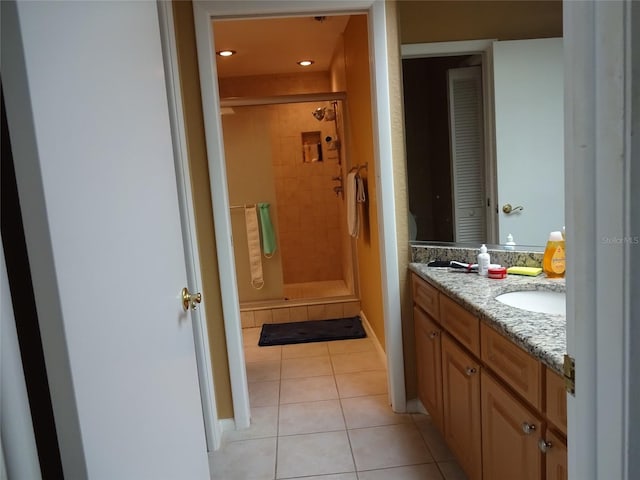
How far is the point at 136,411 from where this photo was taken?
2.74 ft

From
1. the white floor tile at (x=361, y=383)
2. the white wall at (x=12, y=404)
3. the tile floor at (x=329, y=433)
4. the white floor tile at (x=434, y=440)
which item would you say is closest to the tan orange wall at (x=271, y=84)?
the tile floor at (x=329, y=433)

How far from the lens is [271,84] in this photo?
4.58 m

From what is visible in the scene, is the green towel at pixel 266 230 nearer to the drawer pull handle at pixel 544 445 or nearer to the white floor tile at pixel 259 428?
the white floor tile at pixel 259 428

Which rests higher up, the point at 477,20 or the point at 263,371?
the point at 477,20

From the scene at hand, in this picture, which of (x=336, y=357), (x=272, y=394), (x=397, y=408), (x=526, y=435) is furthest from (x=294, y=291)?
(x=526, y=435)

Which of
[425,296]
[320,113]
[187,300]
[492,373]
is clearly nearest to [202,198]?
[187,300]

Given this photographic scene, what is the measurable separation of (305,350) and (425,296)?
152 cm

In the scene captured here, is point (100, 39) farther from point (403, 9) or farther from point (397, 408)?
point (397, 408)

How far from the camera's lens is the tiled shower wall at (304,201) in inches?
185

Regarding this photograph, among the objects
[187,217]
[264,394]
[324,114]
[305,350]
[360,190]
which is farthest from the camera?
[324,114]

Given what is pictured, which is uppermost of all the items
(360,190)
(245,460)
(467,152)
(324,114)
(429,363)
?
(324,114)

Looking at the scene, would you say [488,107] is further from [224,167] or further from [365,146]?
[224,167]

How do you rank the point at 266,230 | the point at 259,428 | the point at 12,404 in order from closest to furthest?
1. the point at 12,404
2. the point at 259,428
3. the point at 266,230

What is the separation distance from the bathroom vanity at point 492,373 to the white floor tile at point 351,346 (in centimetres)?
108
